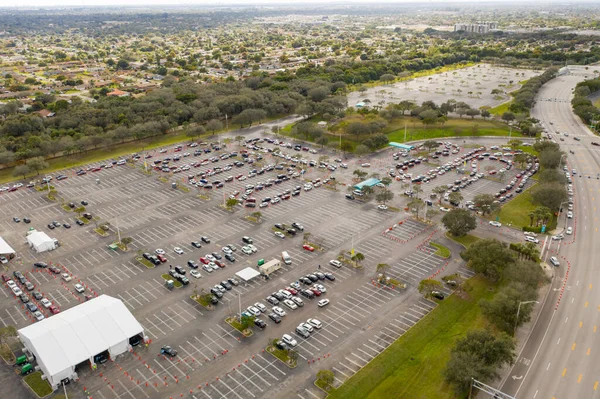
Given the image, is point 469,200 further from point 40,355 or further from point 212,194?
point 40,355

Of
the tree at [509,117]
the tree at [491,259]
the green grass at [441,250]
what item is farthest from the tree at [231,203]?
the tree at [509,117]

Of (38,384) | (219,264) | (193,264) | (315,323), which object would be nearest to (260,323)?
(315,323)

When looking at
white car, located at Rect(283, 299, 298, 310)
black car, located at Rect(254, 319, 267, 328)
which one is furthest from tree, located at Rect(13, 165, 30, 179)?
black car, located at Rect(254, 319, 267, 328)

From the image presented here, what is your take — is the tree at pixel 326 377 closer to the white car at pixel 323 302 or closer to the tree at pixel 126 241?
the white car at pixel 323 302

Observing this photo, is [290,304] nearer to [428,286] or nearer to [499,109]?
[428,286]

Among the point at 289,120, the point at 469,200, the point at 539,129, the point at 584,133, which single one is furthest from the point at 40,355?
the point at 584,133

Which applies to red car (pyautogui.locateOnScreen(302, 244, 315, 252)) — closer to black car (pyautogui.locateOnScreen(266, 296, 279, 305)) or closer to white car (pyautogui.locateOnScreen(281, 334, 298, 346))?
black car (pyautogui.locateOnScreen(266, 296, 279, 305))
